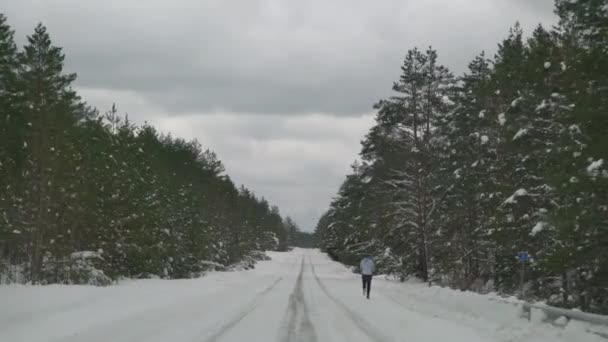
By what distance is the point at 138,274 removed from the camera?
3250 cm

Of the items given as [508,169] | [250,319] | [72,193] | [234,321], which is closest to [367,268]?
[508,169]

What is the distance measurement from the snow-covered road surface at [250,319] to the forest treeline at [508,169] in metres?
3.33

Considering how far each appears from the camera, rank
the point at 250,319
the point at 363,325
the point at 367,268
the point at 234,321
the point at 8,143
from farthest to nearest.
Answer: the point at 8,143 < the point at 367,268 < the point at 250,319 < the point at 234,321 < the point at 363,325

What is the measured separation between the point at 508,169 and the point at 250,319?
14.5m

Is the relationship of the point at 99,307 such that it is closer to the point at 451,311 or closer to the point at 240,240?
the point at 451,311

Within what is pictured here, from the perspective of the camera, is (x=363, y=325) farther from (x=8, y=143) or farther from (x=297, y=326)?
(x=8, y=143)

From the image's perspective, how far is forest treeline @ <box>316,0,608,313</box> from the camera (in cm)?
1366

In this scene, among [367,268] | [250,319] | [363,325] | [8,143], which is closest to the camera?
[363,325]

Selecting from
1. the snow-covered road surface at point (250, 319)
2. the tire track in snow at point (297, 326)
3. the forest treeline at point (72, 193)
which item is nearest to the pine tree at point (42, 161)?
the forest treeline at point (72, 193)

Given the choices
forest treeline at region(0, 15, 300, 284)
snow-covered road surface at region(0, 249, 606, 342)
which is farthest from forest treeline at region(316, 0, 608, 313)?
forest treeline at region(0, 15, 300, 284)

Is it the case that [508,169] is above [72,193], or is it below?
above

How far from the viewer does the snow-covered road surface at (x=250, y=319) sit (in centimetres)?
1048

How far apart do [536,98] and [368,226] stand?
60.1ft

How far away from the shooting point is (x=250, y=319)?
13344 millimetres
